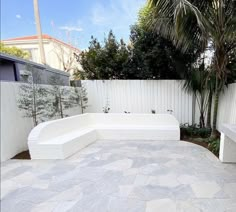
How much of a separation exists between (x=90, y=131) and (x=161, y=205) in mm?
2966

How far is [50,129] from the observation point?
12.6 feet

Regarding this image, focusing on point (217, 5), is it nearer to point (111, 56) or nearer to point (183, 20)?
point (183, 20)

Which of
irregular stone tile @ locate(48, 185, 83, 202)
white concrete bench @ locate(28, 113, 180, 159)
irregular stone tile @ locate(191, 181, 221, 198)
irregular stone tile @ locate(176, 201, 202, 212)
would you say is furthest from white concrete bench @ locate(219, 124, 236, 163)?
irregular stone tile @ locate(48, 185, 83, 202)

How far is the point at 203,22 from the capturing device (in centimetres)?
349

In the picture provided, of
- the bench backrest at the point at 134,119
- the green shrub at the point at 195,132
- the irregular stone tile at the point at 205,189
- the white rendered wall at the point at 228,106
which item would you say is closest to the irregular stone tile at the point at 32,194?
the irregular stone tile at the point at 205,189

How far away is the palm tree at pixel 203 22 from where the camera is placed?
349 cm

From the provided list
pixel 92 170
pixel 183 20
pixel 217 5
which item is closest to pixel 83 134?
pixel 92 170

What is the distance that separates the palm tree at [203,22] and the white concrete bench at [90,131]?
2064 millimetres

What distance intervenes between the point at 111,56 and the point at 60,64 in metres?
7.53

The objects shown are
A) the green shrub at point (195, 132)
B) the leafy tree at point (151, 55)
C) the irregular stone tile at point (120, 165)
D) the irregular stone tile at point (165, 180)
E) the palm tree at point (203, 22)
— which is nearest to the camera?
the irregular stone tile at point (165, 180)

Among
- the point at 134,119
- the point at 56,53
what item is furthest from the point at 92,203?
→ the point at 56,53

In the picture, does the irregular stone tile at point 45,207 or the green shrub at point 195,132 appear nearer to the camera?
the irregular stone tile at point 45,207

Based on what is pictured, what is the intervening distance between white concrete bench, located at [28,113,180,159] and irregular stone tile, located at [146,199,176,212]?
2.16 m

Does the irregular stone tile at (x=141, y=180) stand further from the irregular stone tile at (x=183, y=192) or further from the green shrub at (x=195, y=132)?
the green shrub at (x=195, y=132)
